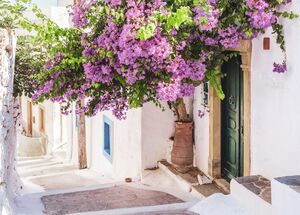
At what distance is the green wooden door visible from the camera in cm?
855

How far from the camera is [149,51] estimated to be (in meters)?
5.95

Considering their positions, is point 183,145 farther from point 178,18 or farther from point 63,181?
point 63,181

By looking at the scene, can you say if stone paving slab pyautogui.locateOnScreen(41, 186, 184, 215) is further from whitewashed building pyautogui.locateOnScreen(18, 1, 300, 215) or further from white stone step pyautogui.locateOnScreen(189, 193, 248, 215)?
white stone step pyautogui.locateOnScreen(189, 193, 248, 215)

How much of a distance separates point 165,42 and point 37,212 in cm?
361


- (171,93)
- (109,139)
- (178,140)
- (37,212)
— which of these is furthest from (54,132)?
(171,93)

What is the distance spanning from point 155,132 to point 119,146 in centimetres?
241

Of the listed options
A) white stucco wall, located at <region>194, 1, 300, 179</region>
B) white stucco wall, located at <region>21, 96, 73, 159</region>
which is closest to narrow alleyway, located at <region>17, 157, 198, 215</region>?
white stucco wall, located at <region>194, 1, 300, 179</region>

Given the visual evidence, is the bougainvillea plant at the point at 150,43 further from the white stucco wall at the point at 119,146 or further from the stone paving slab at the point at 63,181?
the stone paving slab at the point at 63,181

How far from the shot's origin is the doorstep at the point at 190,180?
28.7 feet

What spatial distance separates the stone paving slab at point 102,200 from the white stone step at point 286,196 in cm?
315

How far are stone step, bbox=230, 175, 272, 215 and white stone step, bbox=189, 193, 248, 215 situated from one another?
0.25 ft

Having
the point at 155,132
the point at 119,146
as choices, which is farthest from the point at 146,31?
the point at 119,146

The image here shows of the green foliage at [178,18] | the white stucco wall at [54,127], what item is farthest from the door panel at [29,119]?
the green foliage at [178,18]

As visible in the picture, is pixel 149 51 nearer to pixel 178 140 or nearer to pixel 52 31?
pixel 52 31
